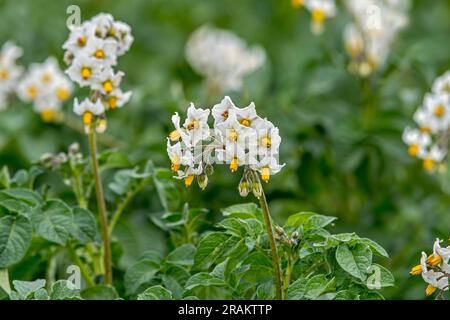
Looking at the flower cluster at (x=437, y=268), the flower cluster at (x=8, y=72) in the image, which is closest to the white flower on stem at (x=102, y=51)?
the flower cluster at (x=437, y=268)

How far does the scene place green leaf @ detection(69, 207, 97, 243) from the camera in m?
2.67

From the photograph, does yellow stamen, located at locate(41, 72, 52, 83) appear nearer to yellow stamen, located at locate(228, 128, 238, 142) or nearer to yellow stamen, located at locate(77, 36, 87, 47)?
yellow stamen, located at locate(77, 36, 87, 47)

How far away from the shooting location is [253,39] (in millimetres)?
6652

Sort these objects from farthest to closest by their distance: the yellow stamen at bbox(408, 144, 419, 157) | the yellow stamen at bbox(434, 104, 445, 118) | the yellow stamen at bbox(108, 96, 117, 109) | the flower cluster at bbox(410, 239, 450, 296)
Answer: the yellow stamen at bbox(408, 144, 419, 157), the yellow stamen at bbox(434, 104, 445, 118), the yellow stamen at bbox(108, 96, 117, 109), the flower cluster at bbox(410, 239, 450, 296)

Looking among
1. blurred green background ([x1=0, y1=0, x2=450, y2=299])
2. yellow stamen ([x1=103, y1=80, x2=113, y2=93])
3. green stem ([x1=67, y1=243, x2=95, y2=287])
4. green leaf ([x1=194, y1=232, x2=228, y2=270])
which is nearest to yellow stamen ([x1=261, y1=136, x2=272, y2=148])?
green leaf ([x1=194, y1=232, x2=228, y2=270])

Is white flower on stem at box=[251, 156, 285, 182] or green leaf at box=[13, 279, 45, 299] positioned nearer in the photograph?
white flower on stem at box=[251, 156, 285, 182]

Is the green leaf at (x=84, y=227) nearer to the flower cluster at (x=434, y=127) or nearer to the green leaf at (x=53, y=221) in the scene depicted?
the green leaf at (x=53, y=221)

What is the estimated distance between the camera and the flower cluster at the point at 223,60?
189 inches

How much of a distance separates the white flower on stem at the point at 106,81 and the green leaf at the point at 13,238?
41 cm

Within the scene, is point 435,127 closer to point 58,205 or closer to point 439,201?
point 439,201

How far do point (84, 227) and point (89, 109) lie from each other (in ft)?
1.07

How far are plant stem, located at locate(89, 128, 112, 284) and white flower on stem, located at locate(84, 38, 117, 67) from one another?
0.64 ft

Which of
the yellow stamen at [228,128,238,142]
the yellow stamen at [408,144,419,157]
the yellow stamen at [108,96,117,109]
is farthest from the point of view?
the yellow stamen at [408,144,419,157]
